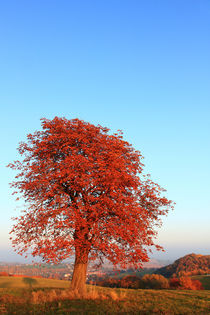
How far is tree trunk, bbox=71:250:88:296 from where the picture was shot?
19.6 m

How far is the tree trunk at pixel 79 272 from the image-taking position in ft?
64.4

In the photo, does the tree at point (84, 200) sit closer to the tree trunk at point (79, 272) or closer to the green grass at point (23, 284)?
the tree trunk at point (79, 272)

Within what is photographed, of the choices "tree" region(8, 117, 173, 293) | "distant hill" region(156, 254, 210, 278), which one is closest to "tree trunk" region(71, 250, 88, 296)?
"tree" region(8, 117, 173, 293)

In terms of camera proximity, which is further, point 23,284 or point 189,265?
point 189,265

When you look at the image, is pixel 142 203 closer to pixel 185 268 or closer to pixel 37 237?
pixel 37 237

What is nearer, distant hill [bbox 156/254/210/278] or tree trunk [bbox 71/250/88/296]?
tree trunk [bbox 71/250/88/296]

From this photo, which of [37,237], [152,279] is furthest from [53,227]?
[152,279]

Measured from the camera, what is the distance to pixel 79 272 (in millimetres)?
19984

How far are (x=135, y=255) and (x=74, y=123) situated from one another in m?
11.5

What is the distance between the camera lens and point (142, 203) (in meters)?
22.0

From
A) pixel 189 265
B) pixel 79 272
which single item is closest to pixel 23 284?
pixel 79 272

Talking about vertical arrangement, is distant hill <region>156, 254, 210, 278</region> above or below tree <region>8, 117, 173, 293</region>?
below

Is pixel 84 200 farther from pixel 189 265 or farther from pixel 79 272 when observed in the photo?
pixel 189 265

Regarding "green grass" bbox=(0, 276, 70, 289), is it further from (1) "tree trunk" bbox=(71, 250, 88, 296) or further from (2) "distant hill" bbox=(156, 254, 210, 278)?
(2) "distant hill" bbox=(156, 254, 210, 278)
